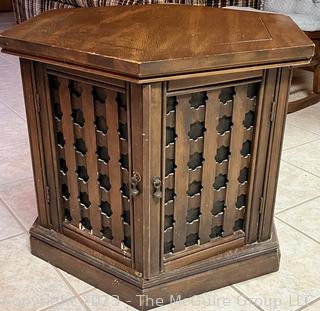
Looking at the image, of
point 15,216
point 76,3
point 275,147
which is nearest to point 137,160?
point 275,147

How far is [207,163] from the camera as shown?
3.42 feet

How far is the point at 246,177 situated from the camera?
44.0 inches

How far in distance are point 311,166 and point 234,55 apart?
1176 millimetres

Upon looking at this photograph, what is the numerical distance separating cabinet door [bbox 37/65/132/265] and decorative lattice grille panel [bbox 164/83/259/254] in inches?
4.2

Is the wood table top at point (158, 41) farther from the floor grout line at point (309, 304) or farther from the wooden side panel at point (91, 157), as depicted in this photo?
the floor grout line at point (309, 304)

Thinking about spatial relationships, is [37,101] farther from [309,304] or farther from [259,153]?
[309,304]

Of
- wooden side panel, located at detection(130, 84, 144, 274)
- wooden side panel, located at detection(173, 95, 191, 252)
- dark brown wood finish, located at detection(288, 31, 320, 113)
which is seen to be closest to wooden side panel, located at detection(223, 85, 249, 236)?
wooden side panel, located at detection(173, 95, 191, 252)

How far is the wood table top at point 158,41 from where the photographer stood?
823mm

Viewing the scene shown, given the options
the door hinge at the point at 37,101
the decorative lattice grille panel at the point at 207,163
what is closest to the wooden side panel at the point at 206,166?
the decorative lattice grille panel at the point at 207,163

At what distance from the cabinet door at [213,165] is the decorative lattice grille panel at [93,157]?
10cm

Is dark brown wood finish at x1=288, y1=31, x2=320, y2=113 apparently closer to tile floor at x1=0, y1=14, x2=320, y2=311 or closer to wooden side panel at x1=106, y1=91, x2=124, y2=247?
tile floor at x1=0, y1=14, x2=320, y2=311

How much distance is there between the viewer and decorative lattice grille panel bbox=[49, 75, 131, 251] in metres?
0.98

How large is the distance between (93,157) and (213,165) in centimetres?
29

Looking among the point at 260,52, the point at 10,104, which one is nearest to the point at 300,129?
the point at 260,52
